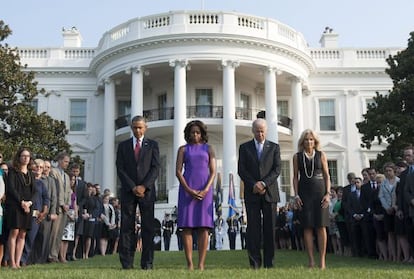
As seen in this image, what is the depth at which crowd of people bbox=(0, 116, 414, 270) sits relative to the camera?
769 cm

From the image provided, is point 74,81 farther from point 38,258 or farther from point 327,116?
point 38,258

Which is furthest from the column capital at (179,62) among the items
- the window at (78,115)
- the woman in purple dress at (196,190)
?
the woman in purple dress at (196,190)

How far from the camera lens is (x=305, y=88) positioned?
34.2 meters

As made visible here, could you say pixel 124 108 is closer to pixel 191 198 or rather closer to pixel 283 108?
pixel 283 108

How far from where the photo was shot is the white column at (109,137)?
101 ft

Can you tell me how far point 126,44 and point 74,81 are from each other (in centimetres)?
591

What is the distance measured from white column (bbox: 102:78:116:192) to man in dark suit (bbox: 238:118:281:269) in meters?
23.4

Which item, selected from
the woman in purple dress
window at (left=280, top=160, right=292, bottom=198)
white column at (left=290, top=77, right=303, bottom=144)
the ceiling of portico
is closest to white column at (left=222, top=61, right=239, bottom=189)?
the ceiling of portico

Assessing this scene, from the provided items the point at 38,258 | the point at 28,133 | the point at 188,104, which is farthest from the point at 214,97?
the point at 38,258

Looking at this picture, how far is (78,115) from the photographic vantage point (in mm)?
34562

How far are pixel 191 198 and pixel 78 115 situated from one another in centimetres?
2813

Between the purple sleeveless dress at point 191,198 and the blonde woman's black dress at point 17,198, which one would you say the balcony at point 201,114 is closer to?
the blonde woman's black dress at point 17,198

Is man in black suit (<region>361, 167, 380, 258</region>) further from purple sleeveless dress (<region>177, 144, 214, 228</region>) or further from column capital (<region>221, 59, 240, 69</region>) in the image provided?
column capital (<region>221, 59, 240, 69</region>)

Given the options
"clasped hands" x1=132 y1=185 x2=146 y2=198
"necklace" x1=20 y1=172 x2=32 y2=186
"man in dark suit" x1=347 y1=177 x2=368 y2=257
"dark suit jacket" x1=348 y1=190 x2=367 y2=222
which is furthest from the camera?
"man in dark suit" x1=347 y1=177 x2=368 y2=257
